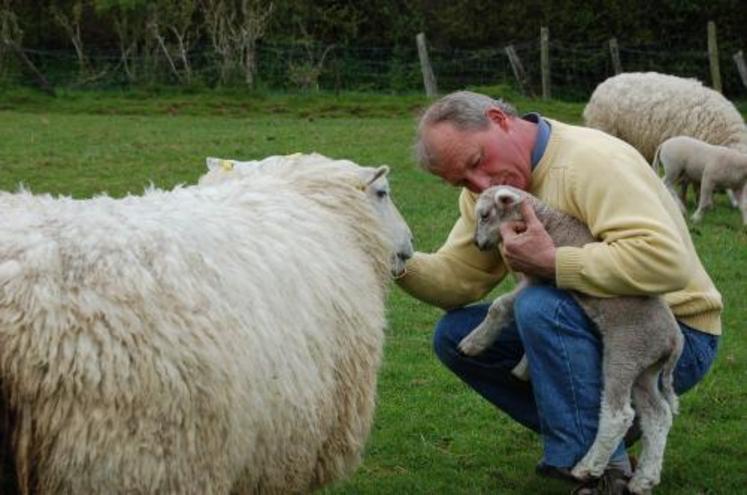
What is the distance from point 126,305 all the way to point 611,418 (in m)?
1.67

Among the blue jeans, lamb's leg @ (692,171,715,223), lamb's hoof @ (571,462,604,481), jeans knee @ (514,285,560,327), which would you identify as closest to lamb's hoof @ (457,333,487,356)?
the blue jeans

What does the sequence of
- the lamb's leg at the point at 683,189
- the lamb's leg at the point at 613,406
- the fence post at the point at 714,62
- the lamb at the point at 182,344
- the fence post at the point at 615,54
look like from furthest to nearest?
the fence post at the point at 615,54, the fence post at the point at 714,62, the lamb's leg at the point at 683,189, the lamb's leg at the point at 613,406, the lamb at the point at 182,344

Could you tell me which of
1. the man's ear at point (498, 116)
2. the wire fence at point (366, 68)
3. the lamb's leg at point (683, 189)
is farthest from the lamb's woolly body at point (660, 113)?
the wire fence at point (366, 68)

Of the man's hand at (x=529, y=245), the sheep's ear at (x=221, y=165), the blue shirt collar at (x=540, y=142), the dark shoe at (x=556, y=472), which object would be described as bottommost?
the dark shoe at (x=556, y=472)

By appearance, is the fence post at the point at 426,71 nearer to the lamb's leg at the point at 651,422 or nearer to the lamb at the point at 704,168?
the lamb at the point at 704,168

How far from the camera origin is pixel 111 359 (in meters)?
2.87

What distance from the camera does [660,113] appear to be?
13062 millimetres

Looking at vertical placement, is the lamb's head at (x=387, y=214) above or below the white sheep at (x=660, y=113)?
above

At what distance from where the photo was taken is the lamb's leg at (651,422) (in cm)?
391

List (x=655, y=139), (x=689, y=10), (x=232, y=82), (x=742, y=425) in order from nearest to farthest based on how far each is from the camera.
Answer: (x=742, y=425) < (x=655, y=139) < (x=232, y=82) < (x=689, y=10)

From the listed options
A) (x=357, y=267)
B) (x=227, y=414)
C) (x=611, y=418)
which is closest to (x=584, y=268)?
(x=611, y=418)

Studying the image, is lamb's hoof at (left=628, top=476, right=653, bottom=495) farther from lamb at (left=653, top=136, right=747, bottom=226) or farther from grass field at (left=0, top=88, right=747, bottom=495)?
lamb at (left=653, top=136, right=747, bottom=226)

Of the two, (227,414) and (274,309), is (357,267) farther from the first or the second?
(227,414)

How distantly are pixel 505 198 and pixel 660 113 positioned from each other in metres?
9.76
